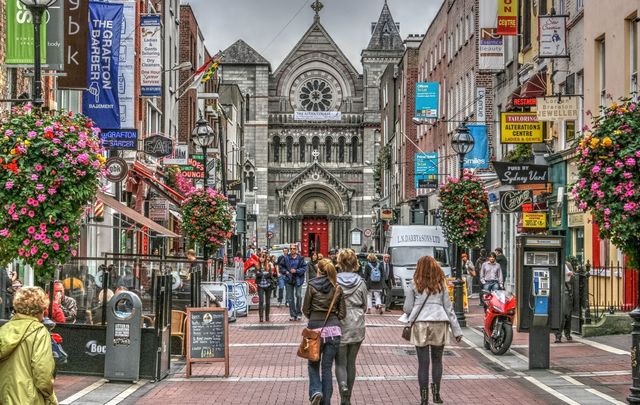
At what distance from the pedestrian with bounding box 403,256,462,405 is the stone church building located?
8196 centimetres

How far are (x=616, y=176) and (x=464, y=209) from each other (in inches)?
568

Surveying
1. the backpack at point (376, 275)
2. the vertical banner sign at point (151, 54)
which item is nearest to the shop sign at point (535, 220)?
the backpack at point (376, 275)

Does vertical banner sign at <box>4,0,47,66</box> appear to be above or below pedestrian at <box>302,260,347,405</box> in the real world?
above

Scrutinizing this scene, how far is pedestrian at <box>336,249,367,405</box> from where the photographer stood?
13344mm

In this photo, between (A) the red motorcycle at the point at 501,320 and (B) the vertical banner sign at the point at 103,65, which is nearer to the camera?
(A) the red motorcycle at the point at 501,320

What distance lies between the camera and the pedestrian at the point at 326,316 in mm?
13078

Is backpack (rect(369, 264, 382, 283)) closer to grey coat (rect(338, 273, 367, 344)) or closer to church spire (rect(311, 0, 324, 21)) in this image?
grey coat (rect(338, 273, 367, 344))

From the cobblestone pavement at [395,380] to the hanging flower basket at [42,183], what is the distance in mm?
1891

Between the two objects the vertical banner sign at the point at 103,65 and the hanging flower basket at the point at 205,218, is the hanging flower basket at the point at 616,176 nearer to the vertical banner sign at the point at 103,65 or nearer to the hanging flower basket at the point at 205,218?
the vertical banner sign at the point at 103,65

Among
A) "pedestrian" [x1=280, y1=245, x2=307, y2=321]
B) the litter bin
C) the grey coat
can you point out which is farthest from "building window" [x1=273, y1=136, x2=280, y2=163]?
the grey coat

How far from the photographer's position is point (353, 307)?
44.3 feet

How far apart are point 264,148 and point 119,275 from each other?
80.8 metres


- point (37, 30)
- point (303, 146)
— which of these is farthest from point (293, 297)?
point (303, 146)

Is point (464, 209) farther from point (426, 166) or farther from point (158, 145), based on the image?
point (426, 166)
